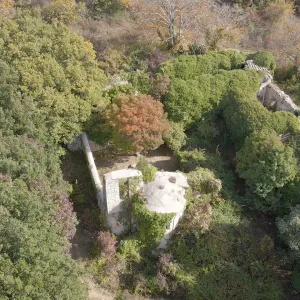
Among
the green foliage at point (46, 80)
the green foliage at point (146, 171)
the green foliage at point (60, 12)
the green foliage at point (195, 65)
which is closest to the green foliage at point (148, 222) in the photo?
the green foliage at point (146, 171)

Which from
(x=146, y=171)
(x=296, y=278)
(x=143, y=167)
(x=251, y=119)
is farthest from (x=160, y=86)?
(x=296, y=278)

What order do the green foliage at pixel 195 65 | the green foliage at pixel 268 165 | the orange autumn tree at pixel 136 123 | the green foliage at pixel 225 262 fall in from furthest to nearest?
the green foliage at pixel 195 65
the orange autumn tree at pixel 136 123
the green foliage at pixel 268 165
the green foliage at pixel 225 262

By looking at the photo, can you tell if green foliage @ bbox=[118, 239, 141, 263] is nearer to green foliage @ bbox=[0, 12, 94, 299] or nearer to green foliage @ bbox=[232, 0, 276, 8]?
green foliage @ bbox=[0, 12, 94, 299]

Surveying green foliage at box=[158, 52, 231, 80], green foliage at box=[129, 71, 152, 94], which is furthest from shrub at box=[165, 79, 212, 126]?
green foliage at box=[129, 71, 152, 94]

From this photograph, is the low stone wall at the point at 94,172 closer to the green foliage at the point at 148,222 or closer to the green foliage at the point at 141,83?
the green foliage at the point at 148,222

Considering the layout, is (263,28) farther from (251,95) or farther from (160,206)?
(160,206)

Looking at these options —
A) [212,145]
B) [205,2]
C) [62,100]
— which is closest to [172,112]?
[212,145]

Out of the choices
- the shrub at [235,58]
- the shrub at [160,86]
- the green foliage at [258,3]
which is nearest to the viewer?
the shrub at [160,86]
